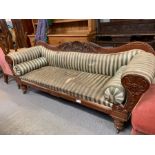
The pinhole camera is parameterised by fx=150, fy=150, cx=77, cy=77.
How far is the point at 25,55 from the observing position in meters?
2.60

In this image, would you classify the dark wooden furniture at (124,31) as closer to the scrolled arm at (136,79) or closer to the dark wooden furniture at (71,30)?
the dark wooden furniture at (71,30)

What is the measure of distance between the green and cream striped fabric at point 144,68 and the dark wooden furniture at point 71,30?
1543 millimetres

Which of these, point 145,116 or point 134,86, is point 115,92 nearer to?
point 134,86

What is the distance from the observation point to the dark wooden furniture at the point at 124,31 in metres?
2.49

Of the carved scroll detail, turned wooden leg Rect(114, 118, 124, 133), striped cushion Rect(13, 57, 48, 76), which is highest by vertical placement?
the carved scroll detail

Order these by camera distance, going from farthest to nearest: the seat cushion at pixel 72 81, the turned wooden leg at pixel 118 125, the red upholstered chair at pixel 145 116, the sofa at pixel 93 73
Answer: the seat cushion at pixel 72 81
the turned wooden leg at pixel 118 125
the sofa at pixel 93 73
the red upholstered chair at pixel 145 116

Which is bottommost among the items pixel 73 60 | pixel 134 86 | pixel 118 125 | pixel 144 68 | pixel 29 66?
pixel 118 125

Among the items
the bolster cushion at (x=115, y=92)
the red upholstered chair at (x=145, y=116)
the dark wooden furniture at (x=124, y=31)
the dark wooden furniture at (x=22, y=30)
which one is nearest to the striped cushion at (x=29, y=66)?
the dark wooden furniture at (x=124, y=31)

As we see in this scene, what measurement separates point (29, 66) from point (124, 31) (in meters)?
1.79

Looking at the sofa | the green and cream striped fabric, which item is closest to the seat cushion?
the sofa

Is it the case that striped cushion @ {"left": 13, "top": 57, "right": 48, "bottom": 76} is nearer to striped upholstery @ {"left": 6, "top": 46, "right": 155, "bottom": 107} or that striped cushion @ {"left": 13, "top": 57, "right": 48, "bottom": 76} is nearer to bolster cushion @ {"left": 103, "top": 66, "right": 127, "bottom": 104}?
striped upholstery @ {"left": 6, "top": 46, "right": 155, "bottom": 107}

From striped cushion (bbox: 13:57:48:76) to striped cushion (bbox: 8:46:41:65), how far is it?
74 mm

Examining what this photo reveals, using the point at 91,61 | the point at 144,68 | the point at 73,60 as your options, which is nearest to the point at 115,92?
the point at 144,68

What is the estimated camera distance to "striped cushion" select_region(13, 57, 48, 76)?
2.44 metres
